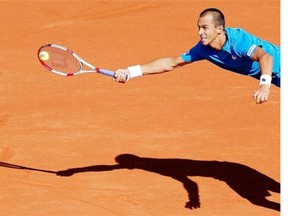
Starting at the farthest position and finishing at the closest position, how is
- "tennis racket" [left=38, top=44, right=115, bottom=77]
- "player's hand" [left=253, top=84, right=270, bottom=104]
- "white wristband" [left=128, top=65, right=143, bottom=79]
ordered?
"tennis racket" [left=38, top=44, right=115, bottom=77]
"white wristband" [left=128, top=65, right=143, bottom=79]
"player's hand" [left=253, top=84, right=270, bottom=104]

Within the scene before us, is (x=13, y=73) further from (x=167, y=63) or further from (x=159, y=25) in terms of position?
(x=167, y=63)

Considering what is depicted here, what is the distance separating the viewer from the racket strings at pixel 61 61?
34.3ft

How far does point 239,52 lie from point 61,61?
2.39 meters

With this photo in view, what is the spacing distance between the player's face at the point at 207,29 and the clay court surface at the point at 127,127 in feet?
6.48

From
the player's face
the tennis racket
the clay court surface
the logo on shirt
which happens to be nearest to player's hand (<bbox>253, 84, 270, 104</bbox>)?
the logo on shirt

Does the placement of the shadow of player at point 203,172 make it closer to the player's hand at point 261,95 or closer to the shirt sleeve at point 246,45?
the shirt sleeve at point 246,45

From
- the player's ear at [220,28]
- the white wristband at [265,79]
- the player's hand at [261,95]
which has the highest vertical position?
the player's ear at [220,28]

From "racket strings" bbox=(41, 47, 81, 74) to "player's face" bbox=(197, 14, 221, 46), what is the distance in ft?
6.02

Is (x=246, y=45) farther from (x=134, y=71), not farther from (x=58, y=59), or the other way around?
(x=58, y=59)

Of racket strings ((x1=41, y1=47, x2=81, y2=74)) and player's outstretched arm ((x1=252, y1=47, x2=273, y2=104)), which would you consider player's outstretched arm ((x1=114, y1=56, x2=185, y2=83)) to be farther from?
player's outstretched arm ((x1=252, y1=47, x2=273, y2=104))

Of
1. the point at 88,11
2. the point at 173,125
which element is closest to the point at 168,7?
the point at 88,11

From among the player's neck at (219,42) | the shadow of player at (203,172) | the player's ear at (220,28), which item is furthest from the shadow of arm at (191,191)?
the player's ear at (220,28)

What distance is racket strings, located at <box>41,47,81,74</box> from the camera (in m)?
10.4

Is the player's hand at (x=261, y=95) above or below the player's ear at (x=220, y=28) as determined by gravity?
below
